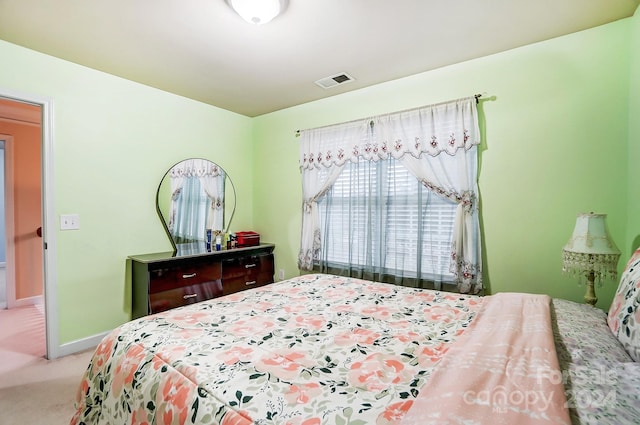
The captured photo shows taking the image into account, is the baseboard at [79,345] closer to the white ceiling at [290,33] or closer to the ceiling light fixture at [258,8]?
the white ceiling at [290,33]

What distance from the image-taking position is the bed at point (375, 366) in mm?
780

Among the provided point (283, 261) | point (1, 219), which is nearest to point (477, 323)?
point (283, 261)

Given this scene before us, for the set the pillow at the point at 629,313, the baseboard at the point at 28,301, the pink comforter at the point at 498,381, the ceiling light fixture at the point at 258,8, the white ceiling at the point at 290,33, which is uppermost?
the white ceiling at the point at 290,33

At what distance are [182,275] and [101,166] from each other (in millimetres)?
1218

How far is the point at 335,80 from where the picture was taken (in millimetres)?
2826

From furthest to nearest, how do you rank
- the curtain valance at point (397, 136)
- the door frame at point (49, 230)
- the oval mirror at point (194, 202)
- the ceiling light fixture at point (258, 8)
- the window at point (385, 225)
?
the oval mirror at point (194, 202), the window at point (385, 225), the curtain valance at point (397, 136), the door frame at point (49, 230), the ceiling light fixture at point (258, 8)

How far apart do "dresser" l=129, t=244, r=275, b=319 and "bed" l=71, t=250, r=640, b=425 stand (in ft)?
3.97

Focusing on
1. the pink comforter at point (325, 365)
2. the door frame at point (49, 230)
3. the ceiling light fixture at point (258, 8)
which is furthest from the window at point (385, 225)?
the door frame at point (49, 230)

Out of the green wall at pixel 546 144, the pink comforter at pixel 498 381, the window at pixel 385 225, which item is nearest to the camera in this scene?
the pink comforter at pixel 498 381

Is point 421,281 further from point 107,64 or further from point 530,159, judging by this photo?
point 107,64

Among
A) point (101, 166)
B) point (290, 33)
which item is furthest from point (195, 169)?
point (290, 33)

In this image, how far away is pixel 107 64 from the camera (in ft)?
8.16

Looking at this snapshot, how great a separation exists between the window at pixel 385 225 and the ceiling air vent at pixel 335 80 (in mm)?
803

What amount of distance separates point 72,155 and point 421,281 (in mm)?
3219
